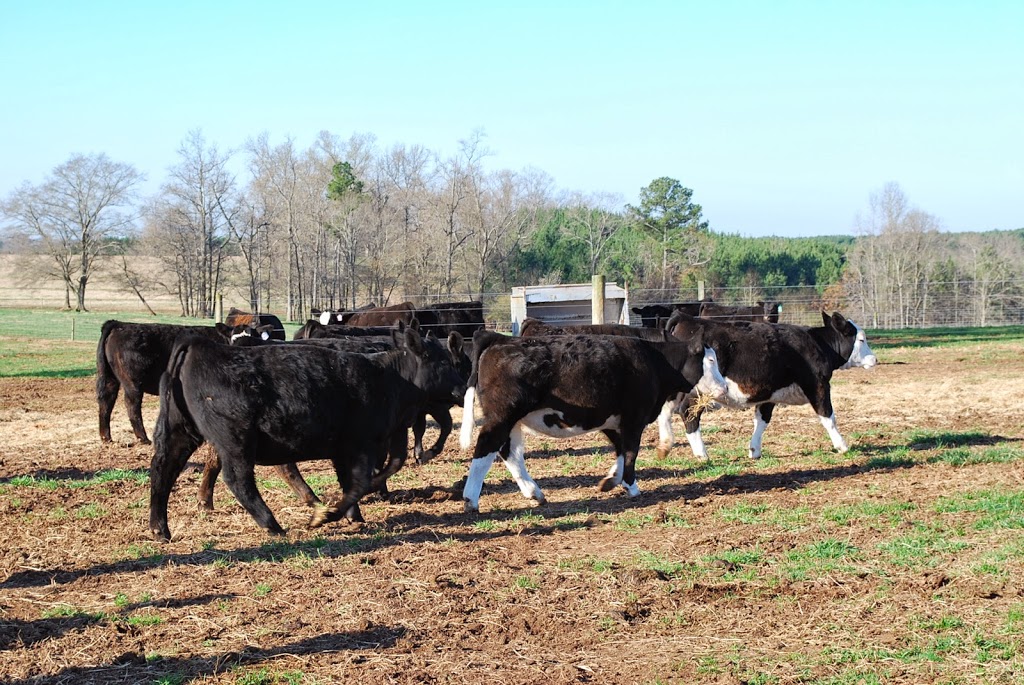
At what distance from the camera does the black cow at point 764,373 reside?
10859 mm

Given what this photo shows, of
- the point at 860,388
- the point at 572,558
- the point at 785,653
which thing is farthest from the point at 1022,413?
the point at 785,653

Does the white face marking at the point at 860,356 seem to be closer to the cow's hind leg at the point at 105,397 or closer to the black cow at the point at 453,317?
the cow's hind leg at the point at 105,397

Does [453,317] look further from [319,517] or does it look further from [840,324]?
[319,517]

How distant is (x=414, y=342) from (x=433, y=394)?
516 mm

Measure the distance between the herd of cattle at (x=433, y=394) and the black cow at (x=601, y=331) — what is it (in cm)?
7

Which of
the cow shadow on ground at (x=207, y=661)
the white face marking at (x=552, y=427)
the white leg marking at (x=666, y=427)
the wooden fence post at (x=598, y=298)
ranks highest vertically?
the wooden fence post at (x=598, y=298)

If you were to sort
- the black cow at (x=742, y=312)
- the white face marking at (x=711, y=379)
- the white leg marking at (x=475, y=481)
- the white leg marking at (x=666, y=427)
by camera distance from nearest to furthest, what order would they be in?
the white leg marking at (x=475, y=481) → the white face marking at (x=711, y=379) → the white leg marking at (x=666, y=427) → the black cow at (x=742, y=312)

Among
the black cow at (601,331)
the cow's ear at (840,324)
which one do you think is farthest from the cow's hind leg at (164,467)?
the cow's ear at (840,324)

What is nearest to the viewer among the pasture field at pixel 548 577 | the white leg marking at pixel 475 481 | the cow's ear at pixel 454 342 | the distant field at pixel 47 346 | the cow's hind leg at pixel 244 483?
the pasture field at pixel 548 577

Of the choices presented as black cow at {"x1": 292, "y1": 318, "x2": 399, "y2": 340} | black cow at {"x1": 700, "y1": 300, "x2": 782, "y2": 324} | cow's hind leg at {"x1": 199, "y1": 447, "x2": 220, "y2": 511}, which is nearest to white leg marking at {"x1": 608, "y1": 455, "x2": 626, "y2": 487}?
cow's hind leg at {"x1": 199, "y1": 447, "x2": 220, "y2": 511}

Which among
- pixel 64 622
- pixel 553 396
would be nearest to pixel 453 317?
pixel 553 396

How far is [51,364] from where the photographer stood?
2462 centimetres

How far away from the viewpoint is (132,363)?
40.8 ft

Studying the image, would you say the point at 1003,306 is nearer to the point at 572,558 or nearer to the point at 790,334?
the point at 790,334
